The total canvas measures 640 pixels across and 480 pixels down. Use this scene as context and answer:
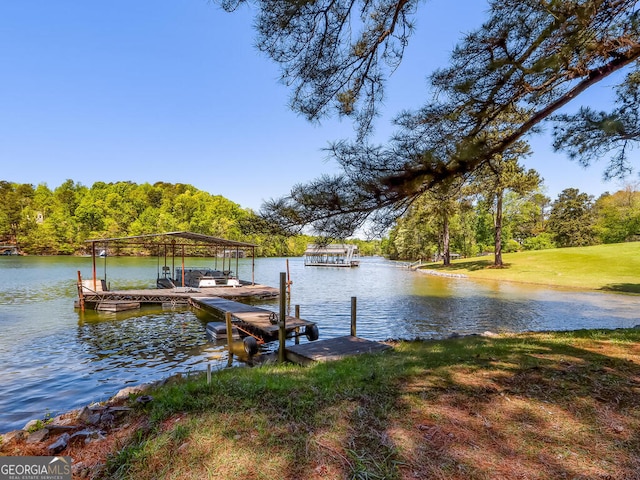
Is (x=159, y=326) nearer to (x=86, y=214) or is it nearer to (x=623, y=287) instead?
(x=623, y=287)

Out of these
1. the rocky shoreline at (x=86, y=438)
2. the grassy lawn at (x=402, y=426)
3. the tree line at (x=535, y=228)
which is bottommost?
the rocky shoreline at (x=86, y=438)

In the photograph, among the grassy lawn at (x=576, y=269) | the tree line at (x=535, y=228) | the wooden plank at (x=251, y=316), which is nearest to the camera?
the wooden plank at (x=251, y=316)

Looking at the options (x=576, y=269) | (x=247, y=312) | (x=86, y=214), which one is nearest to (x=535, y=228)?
(x=576, y=269)

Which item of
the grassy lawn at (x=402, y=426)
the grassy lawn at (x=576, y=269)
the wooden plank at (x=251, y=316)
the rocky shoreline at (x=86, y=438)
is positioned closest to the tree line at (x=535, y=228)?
the grassy lawn at (x=576, y=269)

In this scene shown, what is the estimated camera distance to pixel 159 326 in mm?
12734

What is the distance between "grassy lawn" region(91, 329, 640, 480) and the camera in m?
2.54

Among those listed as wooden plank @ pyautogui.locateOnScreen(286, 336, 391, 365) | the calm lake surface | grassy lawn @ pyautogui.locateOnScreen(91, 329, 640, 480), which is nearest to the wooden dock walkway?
the calm lake surface

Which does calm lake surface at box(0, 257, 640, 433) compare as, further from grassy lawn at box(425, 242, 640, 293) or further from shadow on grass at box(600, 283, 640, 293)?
grassy lawn at box(425, 242, 640, 293)

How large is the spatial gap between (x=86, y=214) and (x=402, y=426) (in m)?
90.1

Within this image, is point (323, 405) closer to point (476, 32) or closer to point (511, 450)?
point (511, 450)

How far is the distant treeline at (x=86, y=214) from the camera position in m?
65.6

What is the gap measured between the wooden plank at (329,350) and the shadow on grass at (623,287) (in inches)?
836

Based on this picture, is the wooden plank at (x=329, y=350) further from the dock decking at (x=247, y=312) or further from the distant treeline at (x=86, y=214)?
the distant treeline at (x=86, y=214)

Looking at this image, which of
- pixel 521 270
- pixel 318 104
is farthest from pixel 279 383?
pixel 521 270
